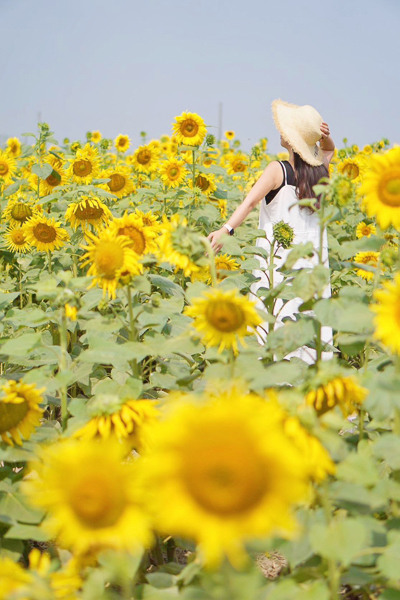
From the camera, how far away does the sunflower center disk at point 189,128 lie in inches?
150

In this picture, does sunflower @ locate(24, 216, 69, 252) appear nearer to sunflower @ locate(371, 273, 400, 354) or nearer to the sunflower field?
the sunflower field

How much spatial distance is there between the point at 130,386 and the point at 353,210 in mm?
4226

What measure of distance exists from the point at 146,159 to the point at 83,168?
1.64 m

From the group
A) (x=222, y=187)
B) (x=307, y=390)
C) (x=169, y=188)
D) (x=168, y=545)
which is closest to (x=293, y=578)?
(x=307, y=390)

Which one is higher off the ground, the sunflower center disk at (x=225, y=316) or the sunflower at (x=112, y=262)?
the sunflower at (x=112, y=262)

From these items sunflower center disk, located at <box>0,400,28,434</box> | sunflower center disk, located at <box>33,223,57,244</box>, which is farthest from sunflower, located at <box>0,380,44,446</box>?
sunflower center disk, located at <box>33,223,57,244</box>

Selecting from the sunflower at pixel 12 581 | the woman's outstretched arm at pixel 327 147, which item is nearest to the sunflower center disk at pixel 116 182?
the woman's outstretched arm at pixel 327 147

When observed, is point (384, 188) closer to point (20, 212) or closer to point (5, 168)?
point (20, 212)

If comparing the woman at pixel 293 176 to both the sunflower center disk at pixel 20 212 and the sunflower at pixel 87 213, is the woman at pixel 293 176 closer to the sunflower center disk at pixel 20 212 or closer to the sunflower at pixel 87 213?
the sunflower at pixel 87 213

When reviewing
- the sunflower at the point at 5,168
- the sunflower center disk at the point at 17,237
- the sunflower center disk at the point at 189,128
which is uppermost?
the sunflower center disk at the point at 189,128

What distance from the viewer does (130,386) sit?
4.81 ft

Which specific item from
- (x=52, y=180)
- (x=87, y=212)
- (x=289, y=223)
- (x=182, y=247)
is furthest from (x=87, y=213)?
(x=182, y=247)

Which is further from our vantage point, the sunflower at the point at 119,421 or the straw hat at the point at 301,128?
the straw hat at the point at 301,128

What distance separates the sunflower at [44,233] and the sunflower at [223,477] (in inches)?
96.9
